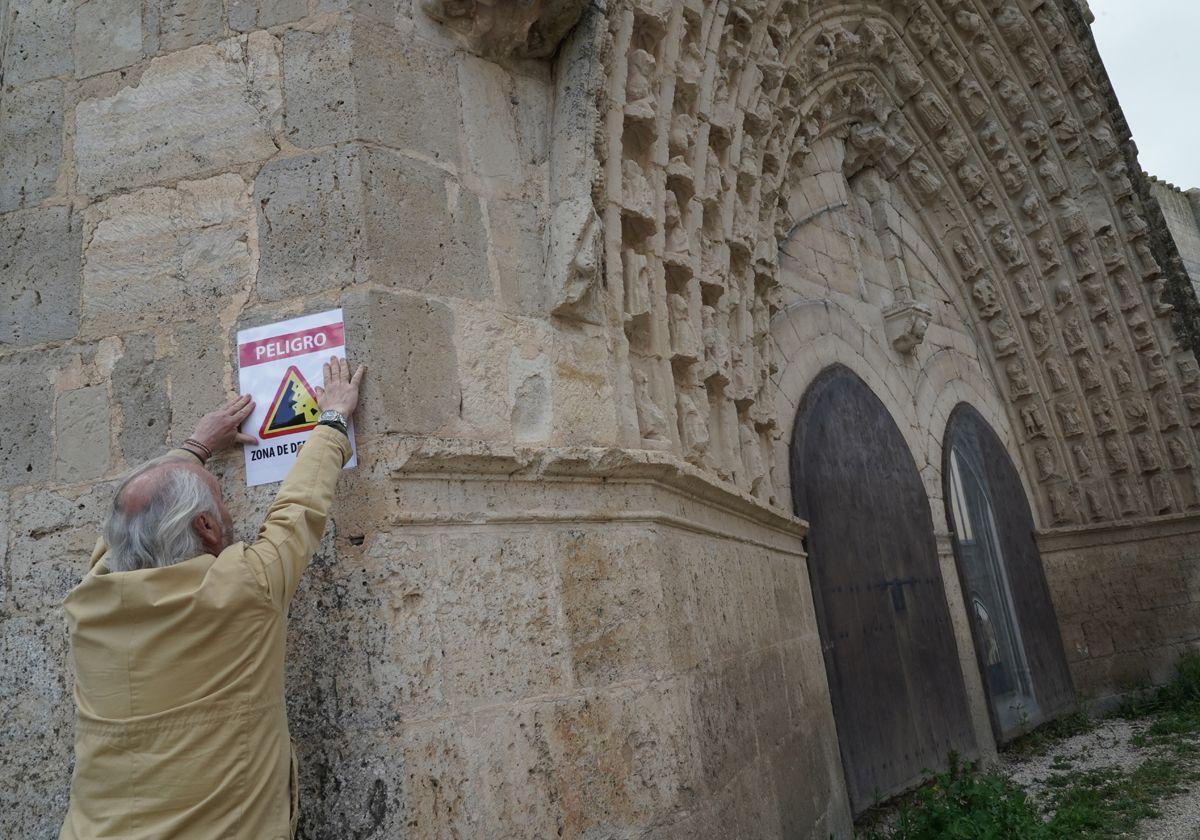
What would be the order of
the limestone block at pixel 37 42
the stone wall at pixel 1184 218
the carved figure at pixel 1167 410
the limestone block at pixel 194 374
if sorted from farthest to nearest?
the stone wall at pixel 1184 218 < the carved figure at pixel 1167 410 < the limestone block at pixel 37 42 < the limestone block at pixel 194 374

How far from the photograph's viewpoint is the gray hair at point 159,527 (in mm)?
1755

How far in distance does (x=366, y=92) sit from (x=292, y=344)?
0.72 metres

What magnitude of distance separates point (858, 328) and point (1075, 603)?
3198mm

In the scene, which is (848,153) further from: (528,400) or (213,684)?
(213,684)

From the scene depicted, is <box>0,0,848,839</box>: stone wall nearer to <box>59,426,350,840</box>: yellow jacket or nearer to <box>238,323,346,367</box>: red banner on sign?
<box>238,323,346,367</box>: red banner on sign

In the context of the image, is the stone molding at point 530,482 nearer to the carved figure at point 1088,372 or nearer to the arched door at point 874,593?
the arched door at point 874,593

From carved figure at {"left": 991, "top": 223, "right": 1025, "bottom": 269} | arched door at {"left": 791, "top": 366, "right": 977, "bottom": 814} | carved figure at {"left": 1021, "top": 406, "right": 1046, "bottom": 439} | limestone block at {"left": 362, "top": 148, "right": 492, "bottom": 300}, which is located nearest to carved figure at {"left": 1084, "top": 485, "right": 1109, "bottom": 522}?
carved figure at {"left": 1021, "top": 406, "right": 1046, "bottom": 439}

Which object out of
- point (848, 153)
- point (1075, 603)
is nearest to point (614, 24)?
point (848, 153)

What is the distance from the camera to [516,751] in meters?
2.18

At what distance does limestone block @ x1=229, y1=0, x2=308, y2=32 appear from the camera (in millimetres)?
2533

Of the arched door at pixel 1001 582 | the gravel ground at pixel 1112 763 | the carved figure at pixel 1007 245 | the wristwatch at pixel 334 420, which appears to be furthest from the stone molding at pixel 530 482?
the carved figure at pixel 1007 245

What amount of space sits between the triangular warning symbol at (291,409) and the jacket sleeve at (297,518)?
191mm

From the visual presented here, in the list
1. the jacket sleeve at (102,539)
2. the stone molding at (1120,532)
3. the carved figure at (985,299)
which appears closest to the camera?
the jacket sleeve at (102,539)

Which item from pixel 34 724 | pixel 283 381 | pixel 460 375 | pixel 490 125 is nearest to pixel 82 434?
pixel 283 381
